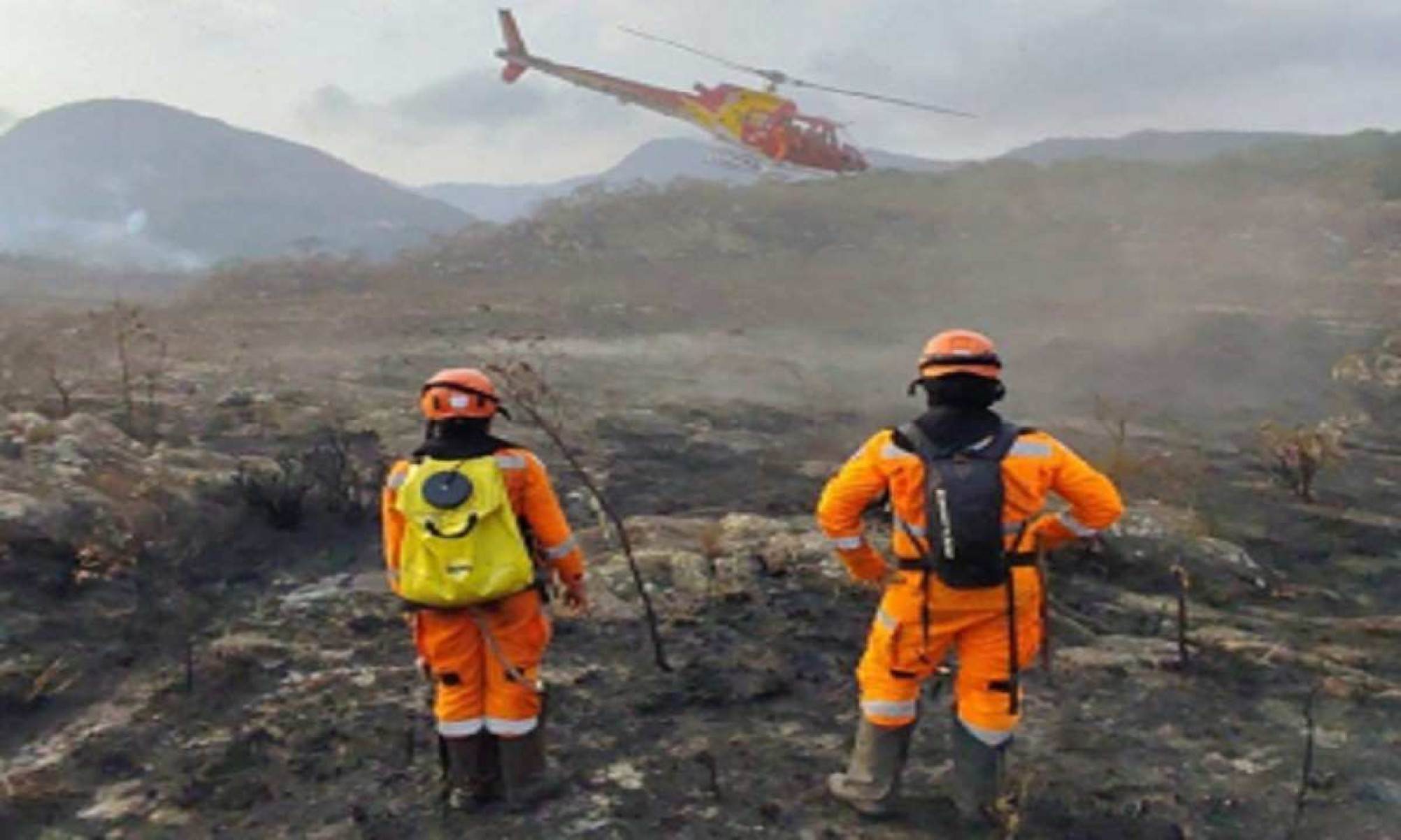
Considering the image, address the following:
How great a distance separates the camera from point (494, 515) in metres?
3.64

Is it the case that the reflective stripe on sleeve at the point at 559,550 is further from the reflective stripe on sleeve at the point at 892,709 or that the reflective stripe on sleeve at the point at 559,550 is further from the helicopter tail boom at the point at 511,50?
the helicopter tail boom at the point at 511,50

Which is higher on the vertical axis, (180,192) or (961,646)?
(180,192)

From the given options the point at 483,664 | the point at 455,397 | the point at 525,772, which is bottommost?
the point at 525,772

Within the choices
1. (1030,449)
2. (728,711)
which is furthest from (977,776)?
(728,711)

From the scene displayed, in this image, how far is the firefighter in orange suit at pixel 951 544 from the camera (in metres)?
3.50

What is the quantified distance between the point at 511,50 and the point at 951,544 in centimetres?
3086

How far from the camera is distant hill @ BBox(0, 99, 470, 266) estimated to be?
85625 millimetres

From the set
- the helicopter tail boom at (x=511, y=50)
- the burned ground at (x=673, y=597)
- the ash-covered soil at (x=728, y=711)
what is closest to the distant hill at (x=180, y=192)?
the helicopter tail boom at (x=511, y=50)

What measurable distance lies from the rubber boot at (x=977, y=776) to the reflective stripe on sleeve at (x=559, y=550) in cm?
149

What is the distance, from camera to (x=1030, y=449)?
11.4ft

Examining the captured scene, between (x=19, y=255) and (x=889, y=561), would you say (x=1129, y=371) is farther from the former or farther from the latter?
(x=19, y=255)

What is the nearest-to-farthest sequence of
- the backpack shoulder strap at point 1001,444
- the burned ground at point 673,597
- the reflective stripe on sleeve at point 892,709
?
the backpack shoulder strap at point 1001,444
the reflective stripe on sleeve at point 892,709
the burned ground at point 673,597

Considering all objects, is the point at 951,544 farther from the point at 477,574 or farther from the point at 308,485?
the point at 308,485

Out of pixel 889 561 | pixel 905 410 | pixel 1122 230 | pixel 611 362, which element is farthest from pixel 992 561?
pixel 1122 230
